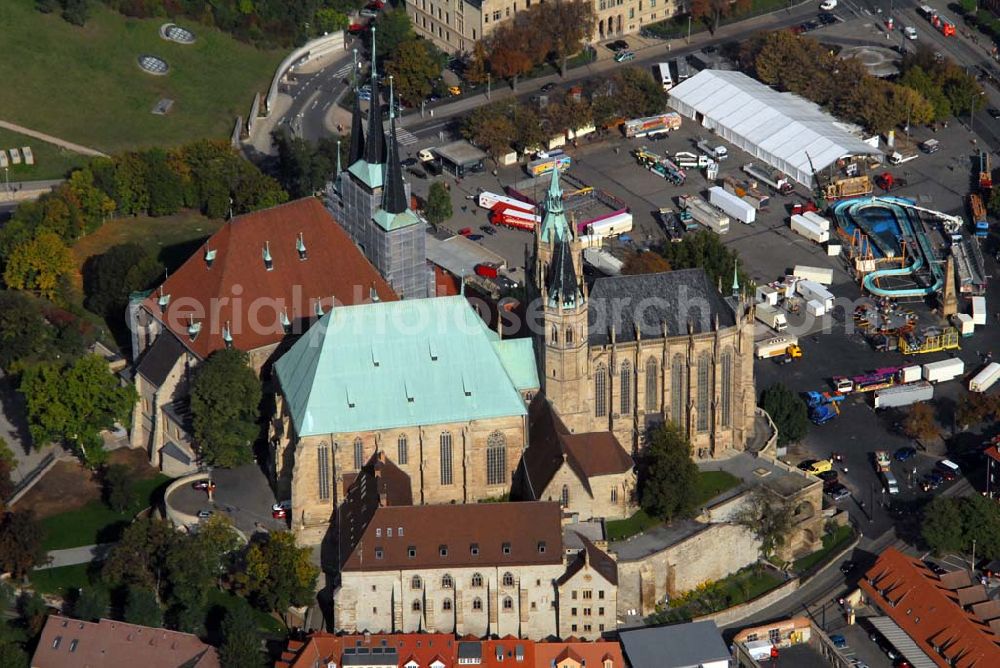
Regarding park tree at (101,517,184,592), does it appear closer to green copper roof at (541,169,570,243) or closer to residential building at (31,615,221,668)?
residential building at (31,615,221,668)

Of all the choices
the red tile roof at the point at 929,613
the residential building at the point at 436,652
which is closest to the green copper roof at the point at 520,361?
the residential building at the point at 436,652

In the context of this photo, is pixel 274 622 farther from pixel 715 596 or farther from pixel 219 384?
pixel 715 596

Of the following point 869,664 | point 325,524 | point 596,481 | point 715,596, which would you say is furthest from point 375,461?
point 869,664

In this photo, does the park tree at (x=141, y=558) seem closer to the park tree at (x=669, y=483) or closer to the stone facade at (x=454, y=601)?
the stone facade at (x=454, y=601)

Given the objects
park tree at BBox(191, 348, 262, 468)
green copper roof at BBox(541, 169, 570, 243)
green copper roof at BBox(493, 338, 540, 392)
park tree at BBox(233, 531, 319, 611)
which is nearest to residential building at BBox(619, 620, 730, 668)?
green copper roof at BBox(493, 338, 540, 392)

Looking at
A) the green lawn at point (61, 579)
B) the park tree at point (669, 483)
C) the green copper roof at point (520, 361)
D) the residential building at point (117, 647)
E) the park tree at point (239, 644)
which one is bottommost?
the green lawn at point (61, 579)
